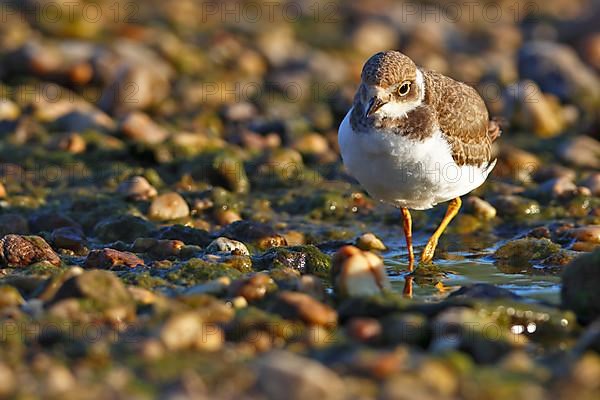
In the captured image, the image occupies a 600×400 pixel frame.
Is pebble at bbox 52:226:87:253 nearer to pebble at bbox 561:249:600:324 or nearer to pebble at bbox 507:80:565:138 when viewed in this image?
pebble at bbox 561:249:600:324

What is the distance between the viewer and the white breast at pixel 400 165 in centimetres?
666

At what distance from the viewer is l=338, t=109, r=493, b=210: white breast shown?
666 cm

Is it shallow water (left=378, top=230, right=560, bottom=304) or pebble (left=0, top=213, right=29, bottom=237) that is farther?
pebble (left=0, top=213, right=29, bottom=237)

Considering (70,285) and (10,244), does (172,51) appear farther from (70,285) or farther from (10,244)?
(70,285)

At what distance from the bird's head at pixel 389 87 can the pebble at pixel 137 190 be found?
2794 millimetres

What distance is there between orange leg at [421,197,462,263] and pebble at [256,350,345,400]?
370cm

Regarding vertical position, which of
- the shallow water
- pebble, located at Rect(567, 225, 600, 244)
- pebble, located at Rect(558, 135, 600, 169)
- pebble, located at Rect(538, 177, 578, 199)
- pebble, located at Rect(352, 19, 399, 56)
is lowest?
the shallow water

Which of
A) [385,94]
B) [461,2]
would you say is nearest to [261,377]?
[385,94]

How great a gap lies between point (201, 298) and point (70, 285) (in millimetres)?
739

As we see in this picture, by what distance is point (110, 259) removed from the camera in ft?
22.5

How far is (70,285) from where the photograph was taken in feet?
17.7

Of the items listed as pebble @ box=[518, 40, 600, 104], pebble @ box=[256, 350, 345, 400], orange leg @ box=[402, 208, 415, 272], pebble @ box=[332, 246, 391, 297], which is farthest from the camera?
pebble @ box=[518, 40, 600, 104]

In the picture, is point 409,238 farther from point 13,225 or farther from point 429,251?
point 13,225

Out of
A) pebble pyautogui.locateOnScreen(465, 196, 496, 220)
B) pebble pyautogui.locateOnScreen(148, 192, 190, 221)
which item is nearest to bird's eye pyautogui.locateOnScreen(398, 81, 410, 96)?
pebble pyautogui.locateOnScreen(465, 196, 496, 220)
